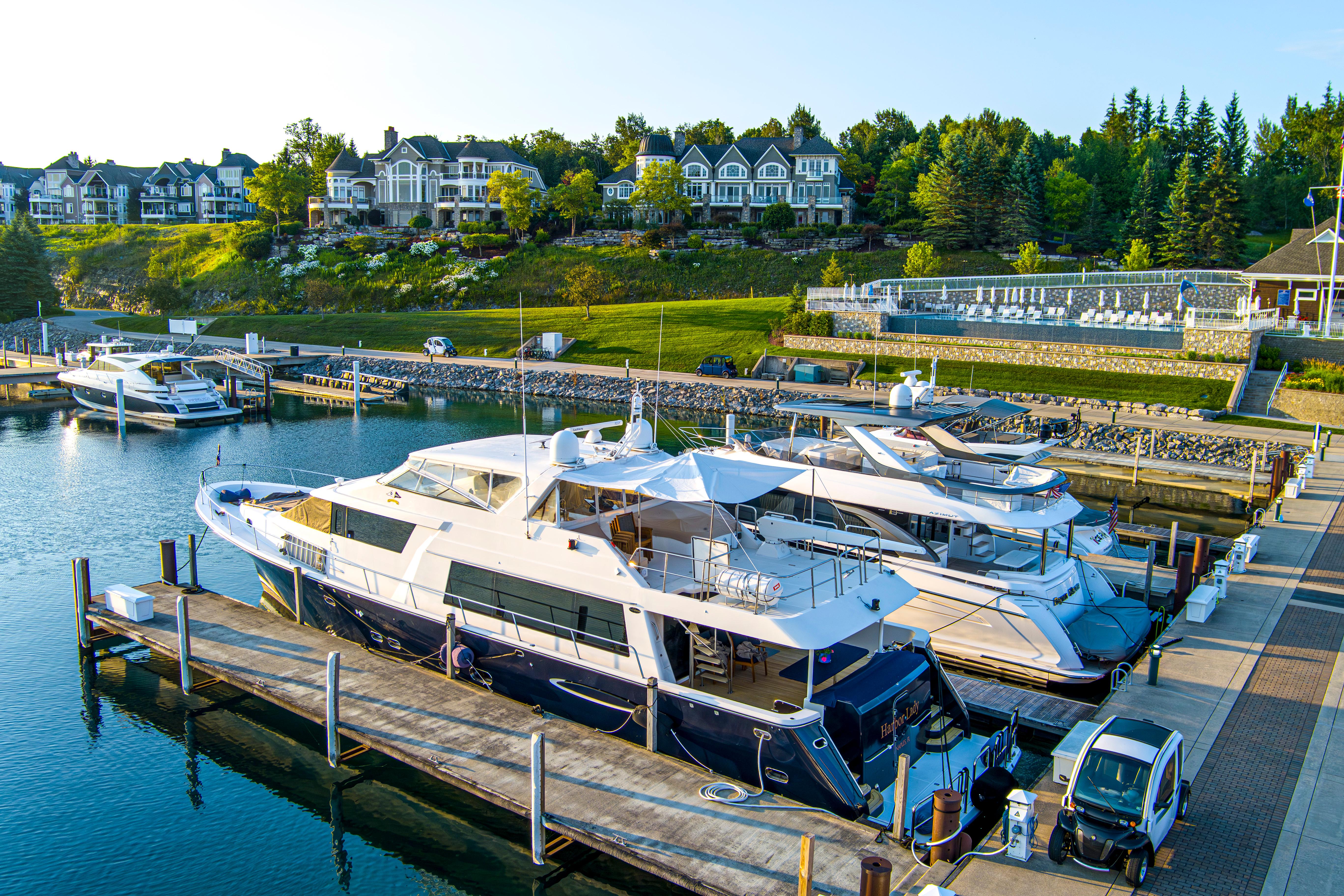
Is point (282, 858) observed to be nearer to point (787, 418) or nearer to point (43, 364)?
point (787, 418)

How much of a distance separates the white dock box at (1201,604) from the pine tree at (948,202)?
6182 centimetres

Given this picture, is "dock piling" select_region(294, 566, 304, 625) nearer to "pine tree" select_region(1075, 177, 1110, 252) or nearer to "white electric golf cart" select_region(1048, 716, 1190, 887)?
"white electric golf cart" select_region(1048, 716, 1190, 887)

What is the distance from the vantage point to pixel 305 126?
127000 mm

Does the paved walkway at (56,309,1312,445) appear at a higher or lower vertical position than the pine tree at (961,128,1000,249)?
lower

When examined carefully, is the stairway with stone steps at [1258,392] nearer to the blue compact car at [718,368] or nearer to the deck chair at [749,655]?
the blue compact car at [718,368]

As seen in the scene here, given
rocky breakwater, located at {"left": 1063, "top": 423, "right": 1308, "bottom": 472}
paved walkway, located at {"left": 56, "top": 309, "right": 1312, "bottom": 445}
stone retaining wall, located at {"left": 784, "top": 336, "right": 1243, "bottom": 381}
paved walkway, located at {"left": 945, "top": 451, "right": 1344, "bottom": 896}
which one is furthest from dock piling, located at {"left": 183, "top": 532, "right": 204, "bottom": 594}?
rocky breakwater, located at {"left": 1063, "top": 423, "right": 1308, "bottom": 472}

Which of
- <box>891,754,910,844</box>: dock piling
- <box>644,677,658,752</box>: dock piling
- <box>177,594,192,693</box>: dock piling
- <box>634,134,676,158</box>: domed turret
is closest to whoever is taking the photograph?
<box>891,754,910,844</box>: dock piling

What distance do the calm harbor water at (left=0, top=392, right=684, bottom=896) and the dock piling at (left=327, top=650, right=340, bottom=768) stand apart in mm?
399

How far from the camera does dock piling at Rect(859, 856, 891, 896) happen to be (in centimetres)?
876

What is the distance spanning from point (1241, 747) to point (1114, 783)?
155 inches

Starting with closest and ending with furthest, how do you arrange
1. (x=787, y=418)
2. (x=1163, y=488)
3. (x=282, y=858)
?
(x=282, y=858) < (x=1163, y=488) < (x=787, y=418)

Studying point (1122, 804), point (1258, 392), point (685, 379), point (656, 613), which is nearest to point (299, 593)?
point (656, 613)

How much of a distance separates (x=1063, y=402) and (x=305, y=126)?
389ft

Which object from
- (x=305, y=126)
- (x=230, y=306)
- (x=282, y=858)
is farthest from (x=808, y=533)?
(x=305, y=126)
